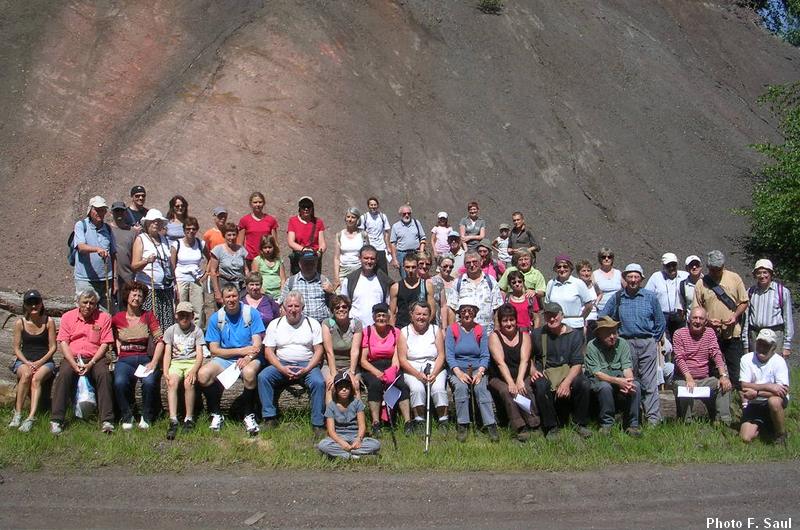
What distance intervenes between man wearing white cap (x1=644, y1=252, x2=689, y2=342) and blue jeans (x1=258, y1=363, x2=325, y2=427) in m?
4.66

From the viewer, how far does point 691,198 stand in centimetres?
2250

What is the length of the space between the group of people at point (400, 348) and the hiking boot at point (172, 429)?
1 cm

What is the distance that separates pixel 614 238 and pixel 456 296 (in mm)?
11242

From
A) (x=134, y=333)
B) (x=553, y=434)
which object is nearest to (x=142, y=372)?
(x=134, y=333)


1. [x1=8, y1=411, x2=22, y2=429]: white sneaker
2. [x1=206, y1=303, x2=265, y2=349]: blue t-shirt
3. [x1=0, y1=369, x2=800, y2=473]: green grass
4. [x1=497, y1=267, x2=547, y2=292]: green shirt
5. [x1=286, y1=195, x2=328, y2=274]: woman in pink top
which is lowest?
[x1=0, y1=369, x2=800, y2=473]: green grass

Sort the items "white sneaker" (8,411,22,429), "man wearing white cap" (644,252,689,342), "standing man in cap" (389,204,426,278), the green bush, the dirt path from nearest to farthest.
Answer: the dirt path → "white sneaker" (8,411,22,429) → "man wearing white cap" (644,252,689,342) → "standing man in cap" (389,204,426,278) → the green bush

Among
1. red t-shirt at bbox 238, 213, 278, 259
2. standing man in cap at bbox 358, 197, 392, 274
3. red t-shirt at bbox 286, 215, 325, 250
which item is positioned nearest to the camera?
red t-shirt at bbox 238, 213, 278, 259

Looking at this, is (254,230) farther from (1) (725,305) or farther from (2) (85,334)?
(1) (725,305)

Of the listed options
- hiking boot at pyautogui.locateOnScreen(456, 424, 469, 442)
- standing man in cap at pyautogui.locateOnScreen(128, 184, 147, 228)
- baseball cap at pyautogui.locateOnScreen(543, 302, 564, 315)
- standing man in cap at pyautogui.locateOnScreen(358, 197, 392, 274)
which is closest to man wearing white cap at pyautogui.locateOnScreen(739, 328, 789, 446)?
baseball cap at pyautogui.locateOnScreen(543, 302, 564, 315)

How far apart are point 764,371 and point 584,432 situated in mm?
2251

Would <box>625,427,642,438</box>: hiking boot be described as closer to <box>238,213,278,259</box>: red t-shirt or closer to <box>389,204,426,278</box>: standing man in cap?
<box>238,213,278,259</box>: red t-shirt

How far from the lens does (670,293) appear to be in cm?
1075

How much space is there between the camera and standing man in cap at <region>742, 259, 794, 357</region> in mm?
10375

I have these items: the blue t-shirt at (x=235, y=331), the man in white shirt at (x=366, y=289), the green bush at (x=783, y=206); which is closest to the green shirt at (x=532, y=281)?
the man in white shirt at (x=366, y=289)
